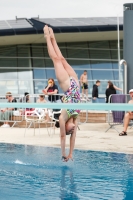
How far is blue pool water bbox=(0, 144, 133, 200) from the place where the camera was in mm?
6137

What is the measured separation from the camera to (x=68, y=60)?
33406 mm

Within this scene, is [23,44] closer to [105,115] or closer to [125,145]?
[105,115]

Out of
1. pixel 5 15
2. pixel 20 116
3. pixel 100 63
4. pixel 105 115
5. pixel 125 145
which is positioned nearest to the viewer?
pixel 125 145

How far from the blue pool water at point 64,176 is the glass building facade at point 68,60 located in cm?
2063

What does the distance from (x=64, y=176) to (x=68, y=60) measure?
1037 inches

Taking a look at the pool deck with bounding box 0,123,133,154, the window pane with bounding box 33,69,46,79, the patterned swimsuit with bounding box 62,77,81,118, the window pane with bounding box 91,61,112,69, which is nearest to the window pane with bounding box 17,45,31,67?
the window pane with bounding box 33,69,46,79

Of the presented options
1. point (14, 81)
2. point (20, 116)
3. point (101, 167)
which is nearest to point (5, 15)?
point (14, 81)

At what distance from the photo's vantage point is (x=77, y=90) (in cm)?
Answer: 771

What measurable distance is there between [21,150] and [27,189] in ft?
13.6

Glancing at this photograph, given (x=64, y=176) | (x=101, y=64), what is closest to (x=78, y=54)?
(x=101, y=64)

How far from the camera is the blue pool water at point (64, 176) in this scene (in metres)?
6.14

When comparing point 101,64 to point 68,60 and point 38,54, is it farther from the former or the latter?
point 38,54

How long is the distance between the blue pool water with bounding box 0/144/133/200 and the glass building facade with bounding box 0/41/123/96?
20.6m

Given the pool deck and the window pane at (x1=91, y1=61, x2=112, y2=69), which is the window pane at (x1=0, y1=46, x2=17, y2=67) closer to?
the window pane at (x1=91, y1=61, x2=112, y2=69)
